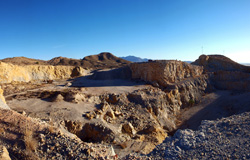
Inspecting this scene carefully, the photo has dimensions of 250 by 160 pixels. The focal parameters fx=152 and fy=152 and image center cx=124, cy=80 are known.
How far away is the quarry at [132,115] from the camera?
5027mm

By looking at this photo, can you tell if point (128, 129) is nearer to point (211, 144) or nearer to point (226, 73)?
point (211, 144)

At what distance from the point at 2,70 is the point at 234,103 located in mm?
27740

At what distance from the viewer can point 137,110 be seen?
14.3m

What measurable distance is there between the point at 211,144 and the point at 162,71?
53.4 feet

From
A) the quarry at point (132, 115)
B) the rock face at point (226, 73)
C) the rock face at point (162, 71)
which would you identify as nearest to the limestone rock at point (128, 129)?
the quarry at point (132, 115)

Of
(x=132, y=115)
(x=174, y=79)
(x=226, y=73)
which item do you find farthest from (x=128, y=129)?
(x=226, y=73)

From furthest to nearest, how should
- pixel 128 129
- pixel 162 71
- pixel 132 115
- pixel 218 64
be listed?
1. pixel 218 64
2. pixel 162 71
3. pixel 132 115
4. pixel 128 129

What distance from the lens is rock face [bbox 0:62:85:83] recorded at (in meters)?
18.2

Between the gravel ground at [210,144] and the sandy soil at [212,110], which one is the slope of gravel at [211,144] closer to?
the gravel ground at [210,144]

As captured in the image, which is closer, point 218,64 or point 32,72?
point 32,72

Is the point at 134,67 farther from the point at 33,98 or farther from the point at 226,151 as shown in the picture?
the point at 226,151

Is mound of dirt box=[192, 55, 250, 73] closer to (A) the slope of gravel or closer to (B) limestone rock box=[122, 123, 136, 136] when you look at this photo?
(B) limestone rock box=[122, 123, 136, 136]

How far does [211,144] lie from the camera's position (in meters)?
5.16

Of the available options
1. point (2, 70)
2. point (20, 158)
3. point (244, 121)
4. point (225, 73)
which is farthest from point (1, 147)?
point (225, 73)
